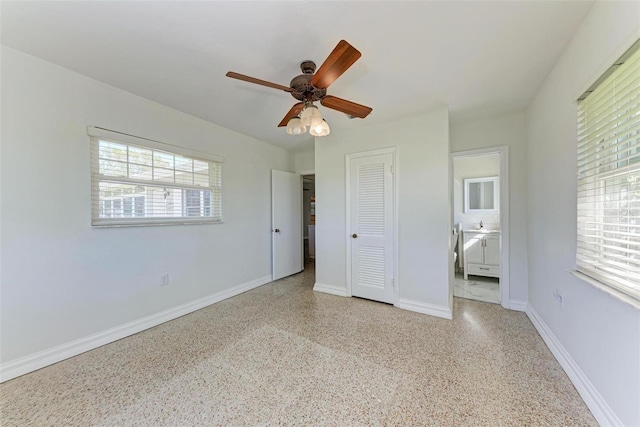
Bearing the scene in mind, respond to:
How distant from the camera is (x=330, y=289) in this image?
357cm

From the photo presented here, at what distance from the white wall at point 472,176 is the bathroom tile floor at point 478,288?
1.00m

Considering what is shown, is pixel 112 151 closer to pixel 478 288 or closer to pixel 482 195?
pixel 478 288

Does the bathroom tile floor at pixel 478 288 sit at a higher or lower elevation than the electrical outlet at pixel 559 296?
lower

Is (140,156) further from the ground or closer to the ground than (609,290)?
further from the ground

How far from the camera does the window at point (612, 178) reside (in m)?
1.21

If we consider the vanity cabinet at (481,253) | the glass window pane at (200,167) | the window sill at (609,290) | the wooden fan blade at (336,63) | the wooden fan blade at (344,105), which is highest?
the wooden fan blade at (336,63)

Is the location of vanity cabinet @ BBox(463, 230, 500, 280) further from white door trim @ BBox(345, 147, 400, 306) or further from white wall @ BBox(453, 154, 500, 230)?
white door trim @ BBox(345, 147, 400, 306)

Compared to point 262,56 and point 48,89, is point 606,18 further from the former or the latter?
point 48,89

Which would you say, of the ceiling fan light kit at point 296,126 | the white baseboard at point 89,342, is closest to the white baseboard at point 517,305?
the ceiling fan light kit at point 296,126

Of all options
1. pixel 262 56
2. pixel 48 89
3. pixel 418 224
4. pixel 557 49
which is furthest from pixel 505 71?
pixel 48 89

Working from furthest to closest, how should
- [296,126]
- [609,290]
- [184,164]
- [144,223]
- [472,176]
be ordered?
[472,176] → [184,164] → [144,223] → [296,126] → [609,290]

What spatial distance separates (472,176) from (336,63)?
418 centimetres

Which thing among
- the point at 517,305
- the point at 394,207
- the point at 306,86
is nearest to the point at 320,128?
the point at 306,86

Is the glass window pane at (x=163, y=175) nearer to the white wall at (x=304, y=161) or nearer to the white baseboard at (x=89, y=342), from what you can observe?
the white baseboard at (x=89, y=342)
